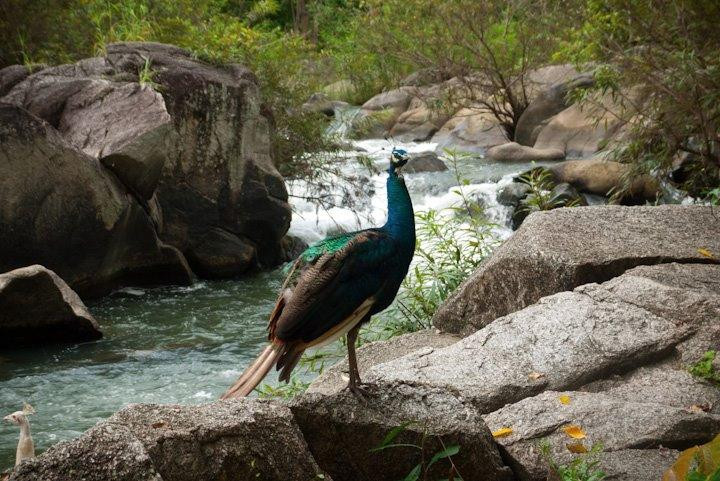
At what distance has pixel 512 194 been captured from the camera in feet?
44.2


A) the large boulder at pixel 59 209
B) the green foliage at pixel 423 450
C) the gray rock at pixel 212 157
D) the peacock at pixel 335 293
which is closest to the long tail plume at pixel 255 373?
the peacock at pixel 335 293

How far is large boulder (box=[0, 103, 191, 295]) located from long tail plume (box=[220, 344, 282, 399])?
20.4ft

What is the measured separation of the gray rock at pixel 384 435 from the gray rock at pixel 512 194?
9.66 metres

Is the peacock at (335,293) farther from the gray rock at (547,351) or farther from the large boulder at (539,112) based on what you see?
the large boulder at (539,112)

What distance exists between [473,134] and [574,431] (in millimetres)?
14838

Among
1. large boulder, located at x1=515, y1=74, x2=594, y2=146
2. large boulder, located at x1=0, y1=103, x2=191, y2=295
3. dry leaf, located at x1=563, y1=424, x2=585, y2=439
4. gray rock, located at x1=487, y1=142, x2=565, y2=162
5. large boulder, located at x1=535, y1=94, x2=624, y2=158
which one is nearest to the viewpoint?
→ dry leaf, located at x1=563, y1=424, x2=585, y2=439

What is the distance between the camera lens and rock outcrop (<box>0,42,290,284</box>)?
10172mm

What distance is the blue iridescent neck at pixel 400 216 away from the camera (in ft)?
13.4

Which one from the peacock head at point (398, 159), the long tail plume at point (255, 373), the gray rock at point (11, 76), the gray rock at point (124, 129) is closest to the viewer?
the long tail plume at point (255, 373)

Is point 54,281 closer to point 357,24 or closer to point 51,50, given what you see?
point 51,50

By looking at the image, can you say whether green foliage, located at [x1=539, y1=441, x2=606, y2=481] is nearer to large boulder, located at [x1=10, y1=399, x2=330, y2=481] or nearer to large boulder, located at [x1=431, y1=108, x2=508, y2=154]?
large boulder, located at [x1=10, y1=399, x2=330, y2=481]

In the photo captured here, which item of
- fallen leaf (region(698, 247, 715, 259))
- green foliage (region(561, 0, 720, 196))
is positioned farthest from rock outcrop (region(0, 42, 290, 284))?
fallen leaf (region(698, 247, 715, 259))

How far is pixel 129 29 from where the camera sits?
13430 mm

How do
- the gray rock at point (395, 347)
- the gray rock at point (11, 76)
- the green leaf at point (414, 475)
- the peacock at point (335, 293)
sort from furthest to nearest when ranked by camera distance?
the gray rock at point (11, 76) < the gray rock at point (395, 347) < the peacock at point (335, 293) < the green leaf at point (414, 475)
